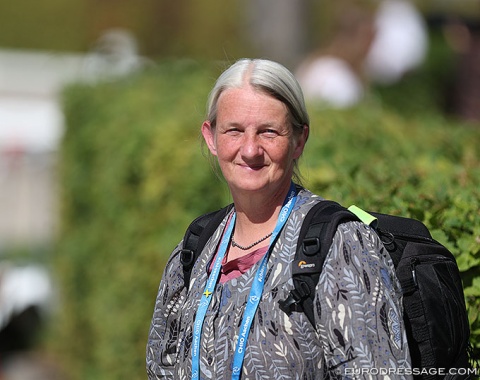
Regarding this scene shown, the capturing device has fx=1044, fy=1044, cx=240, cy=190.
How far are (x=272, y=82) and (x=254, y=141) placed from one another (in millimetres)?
165

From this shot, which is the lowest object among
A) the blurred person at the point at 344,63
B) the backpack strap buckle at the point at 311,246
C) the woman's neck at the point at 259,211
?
the backpack strap buckle at the point at 311,246

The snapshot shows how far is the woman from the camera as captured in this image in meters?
2.55

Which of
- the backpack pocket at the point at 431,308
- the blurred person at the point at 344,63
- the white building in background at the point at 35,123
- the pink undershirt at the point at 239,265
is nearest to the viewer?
the backpack pocket at the point at 431,308

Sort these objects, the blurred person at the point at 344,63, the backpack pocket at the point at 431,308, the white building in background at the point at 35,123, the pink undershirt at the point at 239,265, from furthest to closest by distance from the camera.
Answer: the white building in background at the point at 35,123
the blurred person at the point at 344,63
the pink undershirt at the point at 239,265
the backpack pocket at the point at 431,308

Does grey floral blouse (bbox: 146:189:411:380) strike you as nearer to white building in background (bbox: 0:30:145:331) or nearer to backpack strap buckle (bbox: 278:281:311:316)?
backpack strap buckle (bbox: 278:281:311:316)

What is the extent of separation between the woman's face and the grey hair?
2cm

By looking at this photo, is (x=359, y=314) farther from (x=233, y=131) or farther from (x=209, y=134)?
(x=209, y=134)

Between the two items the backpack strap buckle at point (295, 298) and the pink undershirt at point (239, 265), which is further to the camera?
the pink undershirt at point (239, 265)

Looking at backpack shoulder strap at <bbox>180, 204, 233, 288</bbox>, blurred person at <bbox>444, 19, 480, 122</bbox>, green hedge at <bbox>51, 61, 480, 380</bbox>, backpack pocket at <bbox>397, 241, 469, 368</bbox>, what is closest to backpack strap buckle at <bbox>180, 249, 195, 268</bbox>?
backpack shoulder strap at <bbox>180, 204, 233, 288</bbox>

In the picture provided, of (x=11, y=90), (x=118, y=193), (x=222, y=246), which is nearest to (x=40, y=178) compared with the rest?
(x=11, y=90)

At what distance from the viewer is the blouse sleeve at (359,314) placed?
2512 mm

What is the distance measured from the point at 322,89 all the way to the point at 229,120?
23.2 feet

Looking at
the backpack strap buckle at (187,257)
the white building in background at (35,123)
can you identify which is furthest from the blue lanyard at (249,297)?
the white building in background at (35,123)

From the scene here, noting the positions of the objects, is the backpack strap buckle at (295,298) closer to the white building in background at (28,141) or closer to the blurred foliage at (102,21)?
the white building in background at (28,141)
